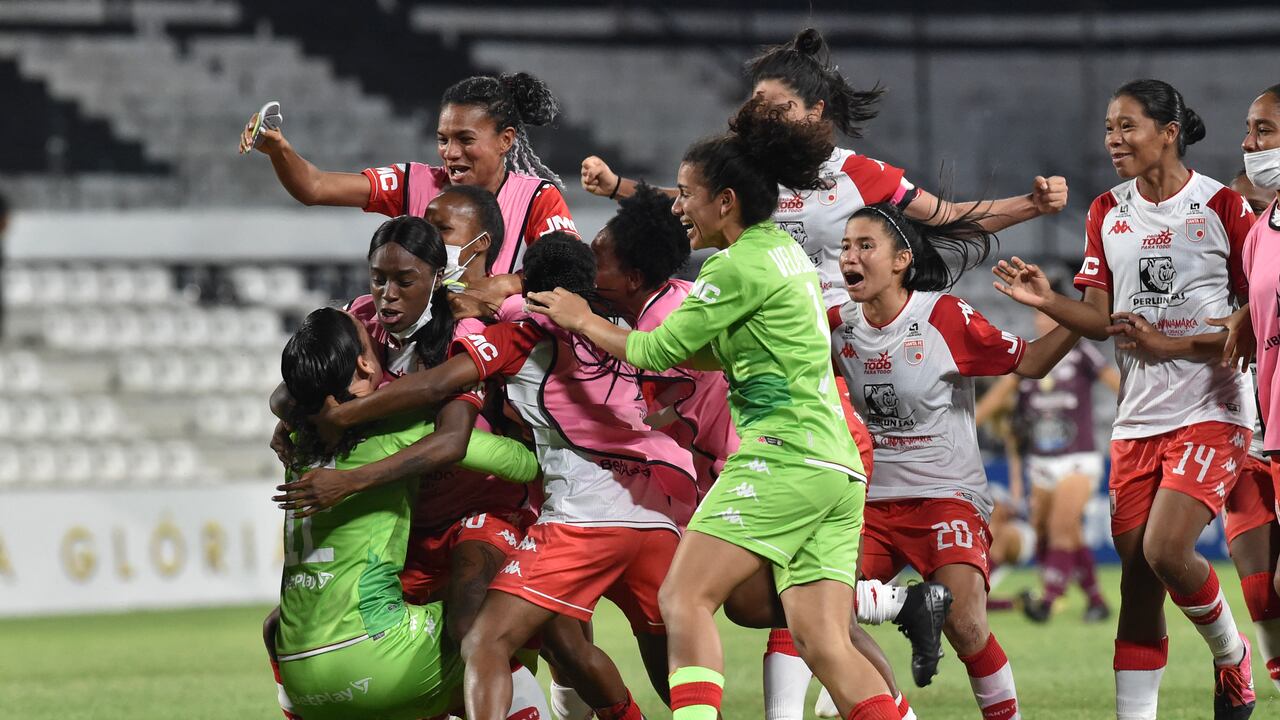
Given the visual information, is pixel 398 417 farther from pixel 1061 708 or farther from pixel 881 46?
pixel 881 46

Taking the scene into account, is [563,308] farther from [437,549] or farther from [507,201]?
[507,201]

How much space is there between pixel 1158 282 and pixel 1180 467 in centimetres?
68

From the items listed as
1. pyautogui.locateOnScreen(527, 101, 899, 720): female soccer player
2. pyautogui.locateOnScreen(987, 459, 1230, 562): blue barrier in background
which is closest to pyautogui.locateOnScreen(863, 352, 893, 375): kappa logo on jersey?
pyautogui.locateOnScreen(527, 101, 899, 720): female soccer player

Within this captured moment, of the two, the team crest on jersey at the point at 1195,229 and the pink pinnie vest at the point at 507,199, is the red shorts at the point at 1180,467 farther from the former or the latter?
the pink pinnie vest at the point at 507,199

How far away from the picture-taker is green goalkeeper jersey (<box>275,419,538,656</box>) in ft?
15.1

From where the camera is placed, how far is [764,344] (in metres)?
4.39

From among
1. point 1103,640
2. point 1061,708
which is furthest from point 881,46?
point 1061,708

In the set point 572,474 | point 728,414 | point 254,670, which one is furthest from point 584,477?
point 254,670

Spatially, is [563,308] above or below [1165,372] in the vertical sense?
above

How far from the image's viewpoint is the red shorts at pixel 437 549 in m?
5.15

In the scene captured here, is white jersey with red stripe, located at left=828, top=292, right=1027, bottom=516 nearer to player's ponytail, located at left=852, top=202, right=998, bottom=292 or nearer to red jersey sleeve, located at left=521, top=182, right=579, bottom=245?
player's ponytail, located at left=852, top=202, right=998, bottom=292

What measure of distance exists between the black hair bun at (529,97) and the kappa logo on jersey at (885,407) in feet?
5.67

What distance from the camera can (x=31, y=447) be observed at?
1605 cm

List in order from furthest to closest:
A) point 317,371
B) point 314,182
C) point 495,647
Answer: point 314,182, point 317,371, point 495,647
